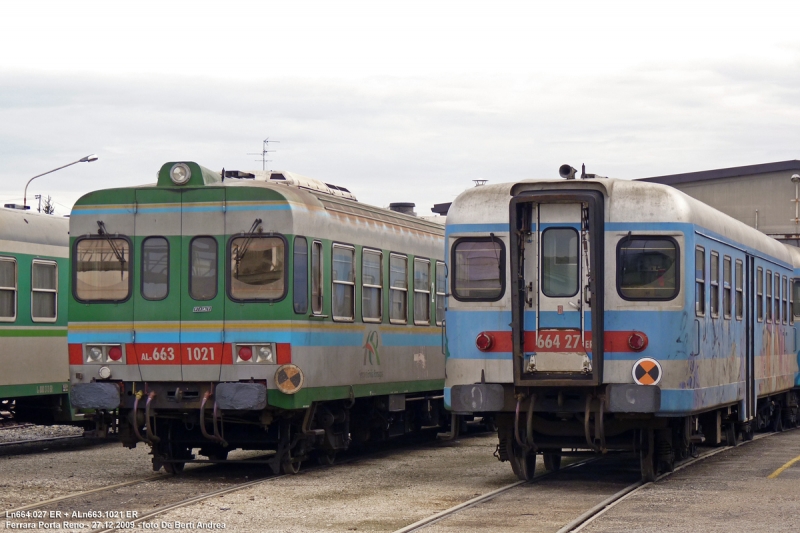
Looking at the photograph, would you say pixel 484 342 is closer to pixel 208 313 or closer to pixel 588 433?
pixel 588 433

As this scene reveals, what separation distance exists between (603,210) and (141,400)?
5.49 meters

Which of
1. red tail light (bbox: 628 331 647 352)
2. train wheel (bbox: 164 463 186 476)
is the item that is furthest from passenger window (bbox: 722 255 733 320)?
train wheel (bbox: 164 463 186 476)

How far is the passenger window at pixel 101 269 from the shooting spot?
48.2 feet

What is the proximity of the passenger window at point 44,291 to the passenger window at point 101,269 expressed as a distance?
4022mm

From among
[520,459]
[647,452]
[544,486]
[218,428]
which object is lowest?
[544,486]

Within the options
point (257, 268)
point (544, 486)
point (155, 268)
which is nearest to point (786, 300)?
point (544, 486)

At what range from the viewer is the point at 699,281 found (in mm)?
14023

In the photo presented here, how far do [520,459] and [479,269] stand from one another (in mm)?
2160

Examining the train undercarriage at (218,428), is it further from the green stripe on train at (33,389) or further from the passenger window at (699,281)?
the passenger window at (699,281)

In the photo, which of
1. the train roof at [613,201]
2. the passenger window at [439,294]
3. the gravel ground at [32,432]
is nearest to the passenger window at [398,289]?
the passenger window at [439,294]

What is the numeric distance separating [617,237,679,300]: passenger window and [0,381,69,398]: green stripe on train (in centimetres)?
919

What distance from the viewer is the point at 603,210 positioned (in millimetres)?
13297

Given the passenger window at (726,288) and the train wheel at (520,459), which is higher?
the passenger window at (726,288)

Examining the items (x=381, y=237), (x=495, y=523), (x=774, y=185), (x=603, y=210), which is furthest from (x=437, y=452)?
(x=774, y=185)
